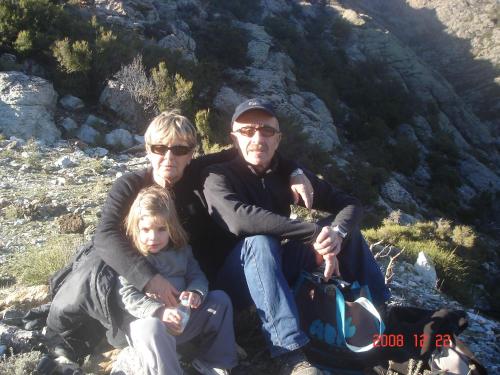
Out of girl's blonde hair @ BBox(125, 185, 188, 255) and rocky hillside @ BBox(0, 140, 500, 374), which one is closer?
girl's blonde hair @ BBox(125, 185, 188, 255)

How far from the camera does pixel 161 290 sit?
2068mm

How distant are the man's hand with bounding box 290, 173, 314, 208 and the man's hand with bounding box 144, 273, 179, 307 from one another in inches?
40.3

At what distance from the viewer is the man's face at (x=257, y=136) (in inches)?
104

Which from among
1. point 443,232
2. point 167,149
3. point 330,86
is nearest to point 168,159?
point 167,149

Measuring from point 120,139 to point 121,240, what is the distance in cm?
699

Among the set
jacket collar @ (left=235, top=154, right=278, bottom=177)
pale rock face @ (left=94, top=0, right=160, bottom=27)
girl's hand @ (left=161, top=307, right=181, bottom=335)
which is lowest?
girl's hand @ (left=161, top=307, right=181, bottom=335)

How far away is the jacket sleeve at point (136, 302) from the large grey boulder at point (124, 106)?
26.7ft

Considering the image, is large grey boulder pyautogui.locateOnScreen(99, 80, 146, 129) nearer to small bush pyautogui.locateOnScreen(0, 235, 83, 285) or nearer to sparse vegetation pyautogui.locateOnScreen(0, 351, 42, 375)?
small bush pyautogui.locateOnScreen(0, 235, 83, 285)

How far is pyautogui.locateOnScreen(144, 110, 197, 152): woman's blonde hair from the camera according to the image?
2449mm

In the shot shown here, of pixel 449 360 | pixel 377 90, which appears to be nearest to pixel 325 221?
pixel 449 360

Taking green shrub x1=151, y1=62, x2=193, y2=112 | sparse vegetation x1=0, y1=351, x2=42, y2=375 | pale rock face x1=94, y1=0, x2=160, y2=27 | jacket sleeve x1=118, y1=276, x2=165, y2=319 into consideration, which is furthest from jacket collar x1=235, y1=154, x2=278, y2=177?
pale rock face x1=94, y1=0, x2=160, y2=27

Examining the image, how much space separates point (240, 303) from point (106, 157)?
20.3 feet

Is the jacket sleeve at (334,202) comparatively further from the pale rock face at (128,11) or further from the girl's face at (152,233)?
the pale rock face at (128,11)

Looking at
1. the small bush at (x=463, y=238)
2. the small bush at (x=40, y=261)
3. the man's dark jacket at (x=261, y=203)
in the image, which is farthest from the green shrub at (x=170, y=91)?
the man's dark jacket at (x=261, y=203)
